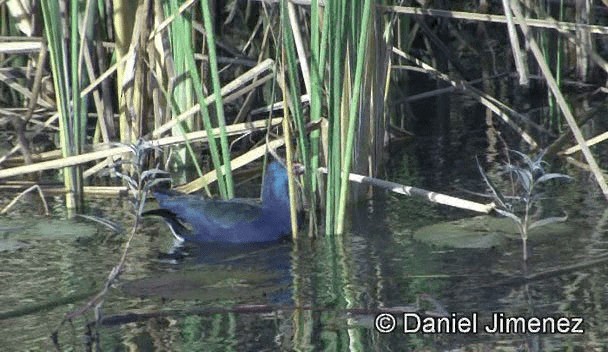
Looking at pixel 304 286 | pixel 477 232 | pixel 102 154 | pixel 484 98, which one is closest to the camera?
pixel 304 286

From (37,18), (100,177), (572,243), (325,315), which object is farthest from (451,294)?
(37,18)

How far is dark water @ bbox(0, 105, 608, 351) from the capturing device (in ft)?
11.5

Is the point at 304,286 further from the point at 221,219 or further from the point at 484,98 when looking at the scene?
the point at 484,98

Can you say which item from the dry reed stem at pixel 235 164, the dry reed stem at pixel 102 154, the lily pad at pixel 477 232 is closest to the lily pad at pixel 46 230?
the dry reed stem at pixel 102 154

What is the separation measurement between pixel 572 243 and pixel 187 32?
64.2 inches


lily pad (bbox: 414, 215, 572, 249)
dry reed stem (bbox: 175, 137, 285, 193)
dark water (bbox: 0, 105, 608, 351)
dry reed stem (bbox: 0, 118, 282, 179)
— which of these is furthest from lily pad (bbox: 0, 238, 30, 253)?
lily pad (bbox: 414, 215, 572, 249)

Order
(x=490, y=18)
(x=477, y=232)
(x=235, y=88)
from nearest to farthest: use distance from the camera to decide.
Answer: (x=477, y=232)
(x=490, y=18)
(x=235, y=88)

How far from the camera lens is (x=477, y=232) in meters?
4.53

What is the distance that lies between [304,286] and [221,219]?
2.34 ft

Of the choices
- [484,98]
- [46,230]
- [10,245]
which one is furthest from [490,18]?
[10,245]

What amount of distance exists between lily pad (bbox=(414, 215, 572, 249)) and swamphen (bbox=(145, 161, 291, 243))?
52 cm

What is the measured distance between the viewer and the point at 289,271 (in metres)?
4.30

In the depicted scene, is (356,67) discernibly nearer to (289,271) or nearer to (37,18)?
(289,271)

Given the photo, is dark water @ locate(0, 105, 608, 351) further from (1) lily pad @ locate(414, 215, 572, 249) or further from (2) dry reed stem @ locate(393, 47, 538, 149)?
(2) dry reed stem @ locate(393, 47, 538, 149)
